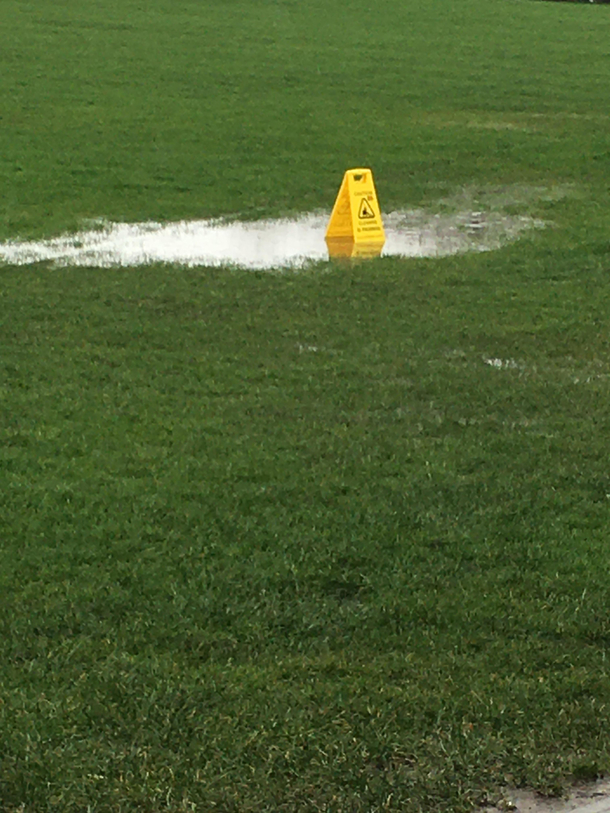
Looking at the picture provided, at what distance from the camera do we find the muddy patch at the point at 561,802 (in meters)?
4.14

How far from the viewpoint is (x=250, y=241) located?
539 inches

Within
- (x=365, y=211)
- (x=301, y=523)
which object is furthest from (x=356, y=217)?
(x=301, y=523)

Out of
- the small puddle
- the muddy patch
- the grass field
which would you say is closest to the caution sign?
the small puddle

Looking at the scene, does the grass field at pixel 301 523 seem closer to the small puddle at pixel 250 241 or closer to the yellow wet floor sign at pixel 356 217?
the small puddle at pixel 250 241

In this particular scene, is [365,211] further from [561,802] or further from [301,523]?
[561,802]

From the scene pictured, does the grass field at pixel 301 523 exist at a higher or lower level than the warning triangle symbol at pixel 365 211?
lower

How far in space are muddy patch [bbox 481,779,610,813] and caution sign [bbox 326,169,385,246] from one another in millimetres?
9854

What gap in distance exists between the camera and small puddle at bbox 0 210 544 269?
41.4 feet

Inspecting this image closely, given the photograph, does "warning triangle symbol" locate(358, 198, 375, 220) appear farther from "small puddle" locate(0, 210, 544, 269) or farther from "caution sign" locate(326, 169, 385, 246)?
"small puddle" locate(0, 210, 544, 269)

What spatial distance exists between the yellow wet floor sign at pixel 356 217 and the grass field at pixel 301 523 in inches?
49.8

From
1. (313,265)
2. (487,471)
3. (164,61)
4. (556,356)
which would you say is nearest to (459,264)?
(313,265)

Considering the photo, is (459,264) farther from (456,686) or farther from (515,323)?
(456,686)

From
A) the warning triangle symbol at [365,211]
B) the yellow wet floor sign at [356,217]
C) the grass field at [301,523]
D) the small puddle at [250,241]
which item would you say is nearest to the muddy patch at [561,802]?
the grass field at [301,523]

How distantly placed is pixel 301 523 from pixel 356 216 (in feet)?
25.6
